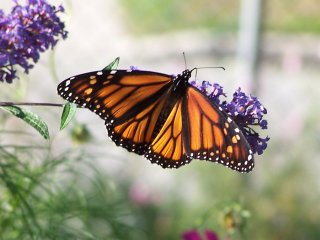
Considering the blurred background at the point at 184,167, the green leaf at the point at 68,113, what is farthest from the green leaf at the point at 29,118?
the blurred background at the point at 184,167

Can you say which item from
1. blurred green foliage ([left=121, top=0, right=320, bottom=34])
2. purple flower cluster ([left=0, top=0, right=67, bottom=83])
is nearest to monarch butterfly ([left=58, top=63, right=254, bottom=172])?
purple flower cluster ([left=0, top=0, right=67, bottom=83])

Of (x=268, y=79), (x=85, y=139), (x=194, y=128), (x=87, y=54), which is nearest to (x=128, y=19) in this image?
(x=87, y=54)

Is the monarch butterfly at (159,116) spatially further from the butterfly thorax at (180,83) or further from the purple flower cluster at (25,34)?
the purple flower cluster at (25,34)

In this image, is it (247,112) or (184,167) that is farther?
(184,167)

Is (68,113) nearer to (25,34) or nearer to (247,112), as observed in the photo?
(25,34)

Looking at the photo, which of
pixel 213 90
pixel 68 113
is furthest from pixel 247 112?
pixel 68 113

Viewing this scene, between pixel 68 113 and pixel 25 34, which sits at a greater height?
pixel 25 34

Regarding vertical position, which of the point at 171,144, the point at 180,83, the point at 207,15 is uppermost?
the point at 207,15
